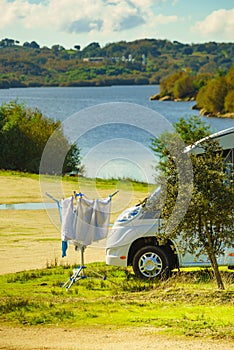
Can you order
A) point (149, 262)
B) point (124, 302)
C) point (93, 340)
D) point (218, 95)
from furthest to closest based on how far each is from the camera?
point (218, 95), point (149, 262), point (124, 302), point (93, 340)

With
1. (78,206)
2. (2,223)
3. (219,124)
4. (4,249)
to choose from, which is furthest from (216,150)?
(219,124)

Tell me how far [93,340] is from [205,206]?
3.08 metres

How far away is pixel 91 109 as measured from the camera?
49.4 feet

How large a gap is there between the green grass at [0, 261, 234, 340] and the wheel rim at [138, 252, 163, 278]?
0.24 metres

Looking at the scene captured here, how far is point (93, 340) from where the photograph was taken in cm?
809

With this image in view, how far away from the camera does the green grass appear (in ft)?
28.7

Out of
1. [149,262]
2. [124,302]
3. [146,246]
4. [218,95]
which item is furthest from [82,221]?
[218,95]

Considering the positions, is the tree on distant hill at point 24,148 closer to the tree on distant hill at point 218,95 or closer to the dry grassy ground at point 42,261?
the dry grassy ground at point 42,261

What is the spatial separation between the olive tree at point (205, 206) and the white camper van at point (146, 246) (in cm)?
103

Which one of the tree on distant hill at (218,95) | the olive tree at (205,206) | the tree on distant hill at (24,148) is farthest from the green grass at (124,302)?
the tree on distant hill at (218,95)

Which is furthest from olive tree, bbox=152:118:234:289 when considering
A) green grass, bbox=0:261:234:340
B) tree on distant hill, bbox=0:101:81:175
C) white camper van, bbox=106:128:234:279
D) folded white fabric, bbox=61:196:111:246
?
tree on distant hill, bbox=0:101:81:175

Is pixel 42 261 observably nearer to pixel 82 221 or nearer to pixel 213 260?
pixel 82 221

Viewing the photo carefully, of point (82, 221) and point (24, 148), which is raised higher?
point (24, 148)

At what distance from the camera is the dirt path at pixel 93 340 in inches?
304
